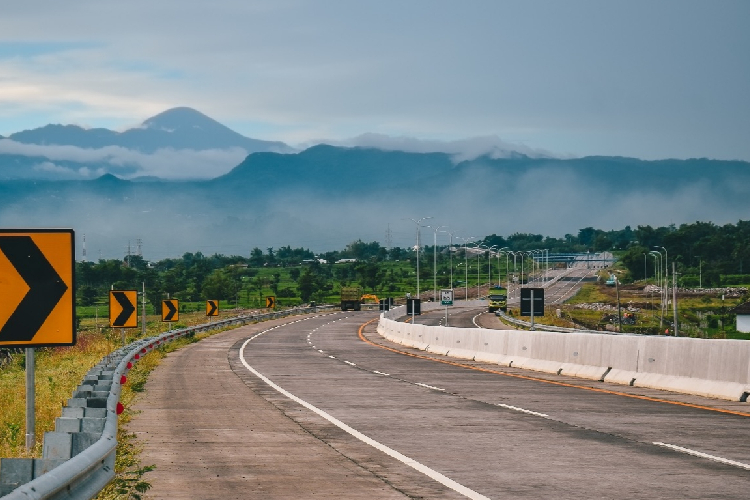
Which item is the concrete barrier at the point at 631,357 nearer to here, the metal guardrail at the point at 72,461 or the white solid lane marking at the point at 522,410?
the white solid lane marking at the point at 522,410

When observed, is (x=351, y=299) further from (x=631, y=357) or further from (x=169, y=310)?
(x=631, y=357)

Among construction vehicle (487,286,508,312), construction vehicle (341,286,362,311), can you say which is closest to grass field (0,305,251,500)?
construction vehicle (341,286,362,311)

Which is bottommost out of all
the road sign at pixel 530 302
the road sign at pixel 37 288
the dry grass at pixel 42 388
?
the dry grass at pixel 42 388

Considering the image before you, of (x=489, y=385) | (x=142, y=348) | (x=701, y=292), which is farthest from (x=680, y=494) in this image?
(x=701, y=292)

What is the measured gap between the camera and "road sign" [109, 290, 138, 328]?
107ft

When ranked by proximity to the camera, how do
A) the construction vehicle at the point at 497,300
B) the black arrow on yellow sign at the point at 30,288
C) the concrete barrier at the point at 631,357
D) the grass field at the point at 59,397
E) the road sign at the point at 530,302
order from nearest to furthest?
1. the black arrow on yellow sign at the point at 30,288
2. the grass field at the point at 59,397
3. the concrete barrier at the point at 631,357
4. the road sign at the point at 530,302
5. the construction vehicle at the point at 497,300

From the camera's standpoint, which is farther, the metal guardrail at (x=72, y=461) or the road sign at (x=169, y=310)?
the road sign at (x=169, y=310)

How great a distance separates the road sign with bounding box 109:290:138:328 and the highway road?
207cm

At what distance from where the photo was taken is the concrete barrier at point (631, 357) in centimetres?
2288

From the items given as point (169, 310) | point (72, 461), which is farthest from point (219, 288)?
point (72, 461)

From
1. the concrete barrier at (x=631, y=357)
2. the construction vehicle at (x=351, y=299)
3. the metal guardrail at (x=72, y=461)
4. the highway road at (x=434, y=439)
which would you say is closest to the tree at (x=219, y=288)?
the construction vehicle at (x=351, y=299)

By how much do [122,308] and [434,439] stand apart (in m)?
17.9

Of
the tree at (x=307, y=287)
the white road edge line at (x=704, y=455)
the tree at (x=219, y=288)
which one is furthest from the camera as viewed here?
the tree at (x=307, y=287)

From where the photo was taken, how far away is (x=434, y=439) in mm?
16500
